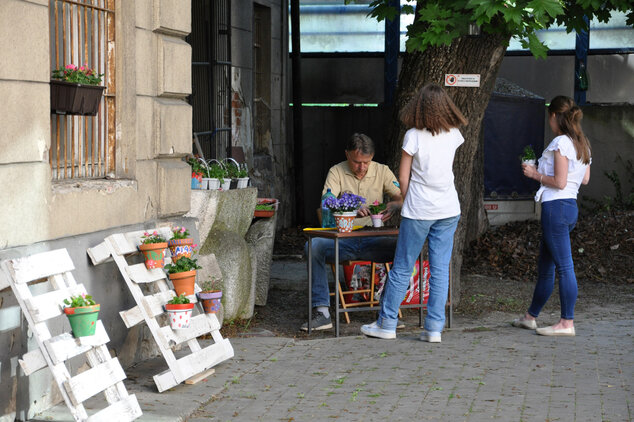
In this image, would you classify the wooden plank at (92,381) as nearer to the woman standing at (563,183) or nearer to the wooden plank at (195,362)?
the wooden plank at (195,362)

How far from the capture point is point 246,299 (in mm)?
8055

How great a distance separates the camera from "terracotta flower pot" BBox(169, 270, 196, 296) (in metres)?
5.95

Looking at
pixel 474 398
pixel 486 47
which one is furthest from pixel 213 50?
pixel 474 398

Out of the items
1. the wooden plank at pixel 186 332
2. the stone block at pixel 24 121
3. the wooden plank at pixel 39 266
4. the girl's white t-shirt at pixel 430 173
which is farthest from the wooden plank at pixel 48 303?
the girl's white t-shirt at pixel 430 173

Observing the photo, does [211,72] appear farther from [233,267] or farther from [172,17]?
[172,17]

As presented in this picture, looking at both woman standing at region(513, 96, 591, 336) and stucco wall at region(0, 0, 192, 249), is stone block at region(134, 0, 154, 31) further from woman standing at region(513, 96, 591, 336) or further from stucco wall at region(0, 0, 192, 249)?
woman standing at region(513, 96, 591, 336)

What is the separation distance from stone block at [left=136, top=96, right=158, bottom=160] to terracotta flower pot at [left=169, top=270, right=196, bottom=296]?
37.4 inches

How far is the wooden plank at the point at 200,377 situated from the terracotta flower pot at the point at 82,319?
1.19 m

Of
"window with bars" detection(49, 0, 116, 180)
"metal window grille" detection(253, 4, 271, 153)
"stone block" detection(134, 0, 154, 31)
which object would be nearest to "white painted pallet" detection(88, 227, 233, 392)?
"window with bars" detection(49, 0, 116, 180)

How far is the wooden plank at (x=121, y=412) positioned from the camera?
4641mm

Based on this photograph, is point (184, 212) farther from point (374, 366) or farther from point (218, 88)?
point (218, 88)

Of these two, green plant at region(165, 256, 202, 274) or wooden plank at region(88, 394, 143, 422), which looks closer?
wooden plank at region(88, 394, 143, 422)

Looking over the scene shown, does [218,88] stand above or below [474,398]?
above

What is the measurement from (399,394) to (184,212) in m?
2.33
